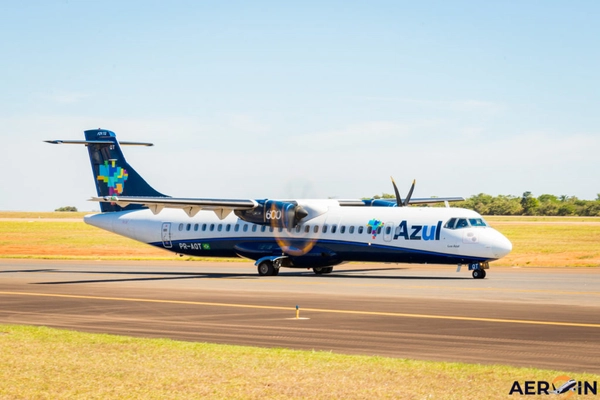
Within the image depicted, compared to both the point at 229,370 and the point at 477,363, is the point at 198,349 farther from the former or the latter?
the point at 477,363

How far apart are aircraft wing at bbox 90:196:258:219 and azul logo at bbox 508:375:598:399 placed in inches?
1013

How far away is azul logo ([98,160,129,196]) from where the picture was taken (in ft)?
140

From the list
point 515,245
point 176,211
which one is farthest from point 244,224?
point 515,245

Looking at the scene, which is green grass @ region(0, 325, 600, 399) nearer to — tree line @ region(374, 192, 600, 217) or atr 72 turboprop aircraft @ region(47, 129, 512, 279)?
atr 72 turboprop aircraft @ region(47, 129, 512, 279)

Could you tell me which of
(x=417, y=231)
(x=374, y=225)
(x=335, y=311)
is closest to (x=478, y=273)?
(x=417, y=231)

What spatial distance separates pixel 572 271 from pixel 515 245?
88.1 ft

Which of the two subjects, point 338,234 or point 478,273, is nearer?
point 478,273

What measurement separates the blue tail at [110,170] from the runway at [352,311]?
641cm

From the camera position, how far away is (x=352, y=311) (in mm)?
20906

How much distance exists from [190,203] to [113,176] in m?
8.94

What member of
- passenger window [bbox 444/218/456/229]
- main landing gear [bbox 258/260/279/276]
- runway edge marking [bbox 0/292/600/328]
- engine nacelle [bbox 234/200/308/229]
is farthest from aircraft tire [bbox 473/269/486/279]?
runway edge marking [bbox 0/292/600/328]

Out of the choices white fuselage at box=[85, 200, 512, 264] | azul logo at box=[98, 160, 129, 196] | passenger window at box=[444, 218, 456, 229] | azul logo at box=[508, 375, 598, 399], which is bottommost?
azul logo at box=[508, 375, 598, 399]

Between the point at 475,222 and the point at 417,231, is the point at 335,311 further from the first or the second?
the point at 475,222

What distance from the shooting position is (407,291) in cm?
2733
